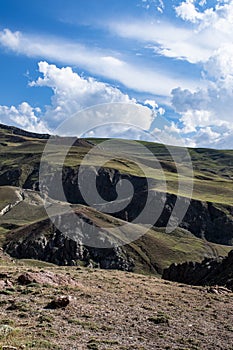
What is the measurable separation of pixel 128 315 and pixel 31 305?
20.4ft

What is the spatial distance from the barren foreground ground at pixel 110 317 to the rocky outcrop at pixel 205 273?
38.7 ft

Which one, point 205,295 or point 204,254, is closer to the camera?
point 205,295

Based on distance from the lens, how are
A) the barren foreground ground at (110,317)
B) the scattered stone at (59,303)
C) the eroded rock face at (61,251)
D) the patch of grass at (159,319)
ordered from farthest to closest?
the eroded rock face at (61,251), the scattered stone at (59,303), the patch of grass at (159,319), the barren foreground ground at (110,317)

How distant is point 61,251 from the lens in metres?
140

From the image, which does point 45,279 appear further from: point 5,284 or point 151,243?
point 151,243

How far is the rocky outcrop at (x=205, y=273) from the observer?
47688 millimetres

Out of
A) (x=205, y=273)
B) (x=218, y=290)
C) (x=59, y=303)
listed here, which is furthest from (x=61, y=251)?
(x=59, y=303)

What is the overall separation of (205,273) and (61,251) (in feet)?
302

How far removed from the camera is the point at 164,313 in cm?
2786

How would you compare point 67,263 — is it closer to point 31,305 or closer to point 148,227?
point 148,227

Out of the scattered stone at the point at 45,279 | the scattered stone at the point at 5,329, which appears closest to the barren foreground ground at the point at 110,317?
the scattered stone at the point at 5,329

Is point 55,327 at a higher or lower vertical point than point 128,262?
higher

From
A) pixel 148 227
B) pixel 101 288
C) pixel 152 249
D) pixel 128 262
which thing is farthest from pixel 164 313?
pixel 148 227

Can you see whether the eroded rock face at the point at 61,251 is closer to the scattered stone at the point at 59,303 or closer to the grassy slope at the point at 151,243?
the grassy slope at the point at 151,243
